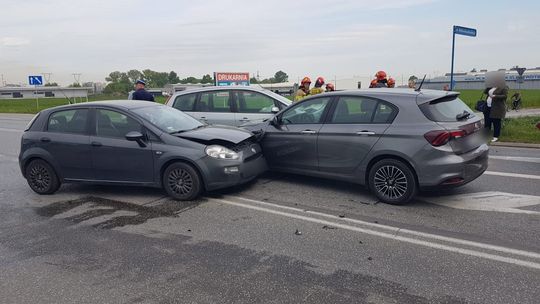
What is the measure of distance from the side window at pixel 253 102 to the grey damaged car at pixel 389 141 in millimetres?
2418

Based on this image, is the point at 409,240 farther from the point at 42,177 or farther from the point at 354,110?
the point at 42,177

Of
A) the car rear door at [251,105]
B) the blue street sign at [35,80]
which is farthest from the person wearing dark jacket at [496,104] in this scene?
the blue street sign at [35,80]

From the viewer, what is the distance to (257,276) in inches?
149

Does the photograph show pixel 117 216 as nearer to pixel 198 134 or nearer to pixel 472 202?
pixel 198 134

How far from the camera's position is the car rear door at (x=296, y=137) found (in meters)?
6.66

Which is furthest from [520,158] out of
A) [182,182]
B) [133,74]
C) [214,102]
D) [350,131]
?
[133,74]

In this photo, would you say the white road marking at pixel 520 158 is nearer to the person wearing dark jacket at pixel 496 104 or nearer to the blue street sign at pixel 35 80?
the person wearing dark jacket at pixel 496 104

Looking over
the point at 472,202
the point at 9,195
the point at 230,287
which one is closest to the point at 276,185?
the point at 472,202

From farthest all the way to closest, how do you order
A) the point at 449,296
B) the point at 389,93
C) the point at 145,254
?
the point at 389,93, the point at 145,254, the point at 449,296

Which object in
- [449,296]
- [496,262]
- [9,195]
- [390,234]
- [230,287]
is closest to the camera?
[449,296]

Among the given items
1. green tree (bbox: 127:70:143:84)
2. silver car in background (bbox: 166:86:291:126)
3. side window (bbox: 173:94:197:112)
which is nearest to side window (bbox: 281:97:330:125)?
silver car in background (bbox: 166:86:291:126)

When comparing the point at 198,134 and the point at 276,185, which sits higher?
the point at 198,134

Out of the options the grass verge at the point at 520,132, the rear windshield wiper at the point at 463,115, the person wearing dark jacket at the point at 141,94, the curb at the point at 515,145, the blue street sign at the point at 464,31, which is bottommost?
the curb at the point at 515,145

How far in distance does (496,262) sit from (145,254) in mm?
3421
